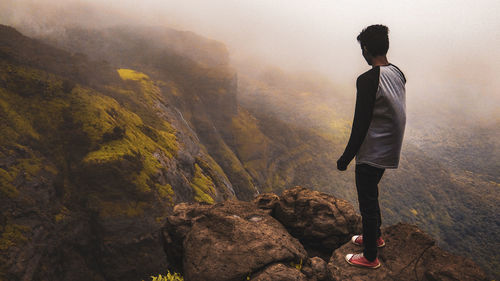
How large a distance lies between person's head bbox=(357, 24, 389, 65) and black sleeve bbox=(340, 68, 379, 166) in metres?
0.57

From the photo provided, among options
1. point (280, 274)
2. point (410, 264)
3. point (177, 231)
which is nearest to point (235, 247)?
point (280, 274)

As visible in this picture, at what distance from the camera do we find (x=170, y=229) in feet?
30.9

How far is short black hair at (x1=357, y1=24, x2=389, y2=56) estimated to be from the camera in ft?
17.7

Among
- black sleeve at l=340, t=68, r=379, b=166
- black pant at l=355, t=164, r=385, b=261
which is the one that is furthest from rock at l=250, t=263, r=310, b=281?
black sleeve at l=340, t=68, r=379, b=166

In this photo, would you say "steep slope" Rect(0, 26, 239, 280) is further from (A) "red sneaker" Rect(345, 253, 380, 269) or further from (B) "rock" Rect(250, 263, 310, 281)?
(A) "red sneaker" Rect(345, 253, 380, 269)

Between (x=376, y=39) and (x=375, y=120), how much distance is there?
1611mm

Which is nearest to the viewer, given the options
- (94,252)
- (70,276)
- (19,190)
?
(19,190)

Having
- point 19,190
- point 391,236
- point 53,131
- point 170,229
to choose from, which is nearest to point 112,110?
point 53,131

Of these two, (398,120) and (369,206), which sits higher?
(398,120)

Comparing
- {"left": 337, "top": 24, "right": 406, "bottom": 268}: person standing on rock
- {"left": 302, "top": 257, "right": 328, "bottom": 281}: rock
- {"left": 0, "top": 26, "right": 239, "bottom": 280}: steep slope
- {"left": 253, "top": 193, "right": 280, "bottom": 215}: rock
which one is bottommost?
{"left": 0, "top": 26, "right": 239, "bottom": 280}: steep slope

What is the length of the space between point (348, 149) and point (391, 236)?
3.77 m

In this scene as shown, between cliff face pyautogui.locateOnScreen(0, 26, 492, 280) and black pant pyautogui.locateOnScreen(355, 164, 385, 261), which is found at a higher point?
black pant pyautogui.locateOnScreen(355, 164, 385, 261)

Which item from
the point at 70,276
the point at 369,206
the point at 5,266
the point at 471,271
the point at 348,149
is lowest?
the point at 70,276

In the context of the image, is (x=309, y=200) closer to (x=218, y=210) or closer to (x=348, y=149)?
(x=218, y=210)
